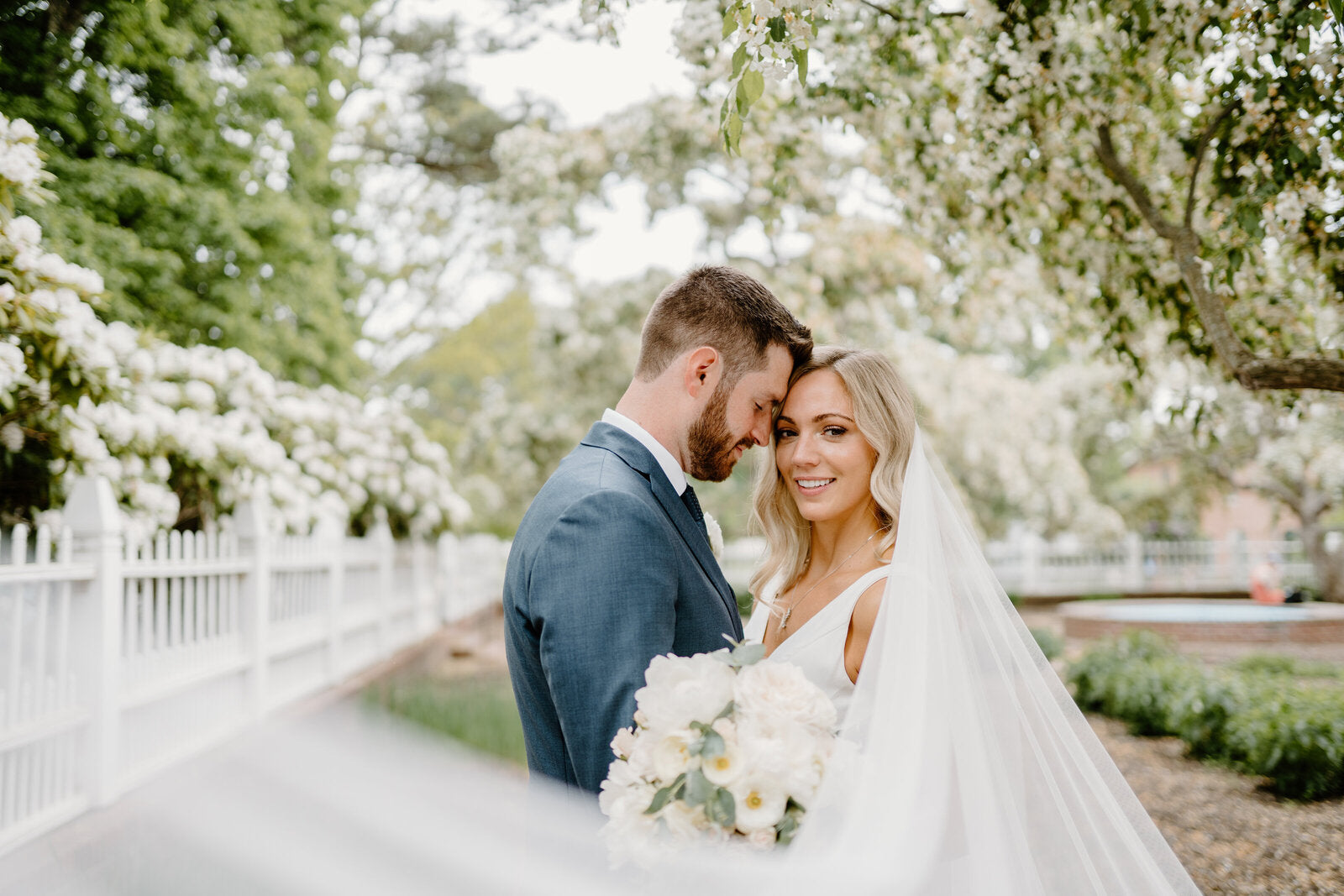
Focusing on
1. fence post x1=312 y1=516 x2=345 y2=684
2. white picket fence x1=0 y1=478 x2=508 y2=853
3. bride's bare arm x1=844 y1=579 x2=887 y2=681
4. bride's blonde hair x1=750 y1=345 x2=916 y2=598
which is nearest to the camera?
bride's bare arm x1=844 y1=579 x2=887 y2=681

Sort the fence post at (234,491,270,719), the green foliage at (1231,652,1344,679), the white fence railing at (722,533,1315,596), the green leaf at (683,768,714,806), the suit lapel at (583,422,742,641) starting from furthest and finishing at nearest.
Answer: the white fence railing at (722,533,1315,596) < the green foliage at (1231,652,1344,679) < the fence post at (234,491,270,719) < the suit lapel at (583,422,742,641) < the green leaf at (683,768,714,806)

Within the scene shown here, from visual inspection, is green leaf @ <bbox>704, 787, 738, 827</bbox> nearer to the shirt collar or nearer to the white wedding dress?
the white wedding dress

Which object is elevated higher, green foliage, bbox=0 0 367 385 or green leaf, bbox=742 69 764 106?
green foliage, bbox=0 0 367 385

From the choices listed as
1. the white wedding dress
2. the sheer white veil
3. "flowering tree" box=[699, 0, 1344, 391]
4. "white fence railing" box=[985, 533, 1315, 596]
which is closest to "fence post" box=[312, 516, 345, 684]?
the sheer white veil

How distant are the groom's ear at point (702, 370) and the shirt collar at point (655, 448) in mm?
172

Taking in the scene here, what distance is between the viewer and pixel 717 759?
1.60 metres

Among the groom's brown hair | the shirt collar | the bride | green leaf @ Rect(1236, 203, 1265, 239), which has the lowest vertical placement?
the bride

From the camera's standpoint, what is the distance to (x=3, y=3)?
12.9 feet

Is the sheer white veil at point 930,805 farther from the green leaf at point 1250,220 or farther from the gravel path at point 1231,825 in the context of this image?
the gravel path at point 1231,825

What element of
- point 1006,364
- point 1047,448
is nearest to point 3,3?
point 1047,448

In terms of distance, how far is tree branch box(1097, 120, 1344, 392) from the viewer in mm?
3348

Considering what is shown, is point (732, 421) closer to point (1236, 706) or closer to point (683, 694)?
point (683, 694)

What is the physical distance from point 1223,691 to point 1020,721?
20.6ft

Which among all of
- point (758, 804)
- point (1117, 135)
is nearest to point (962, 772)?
point (758, 804)
